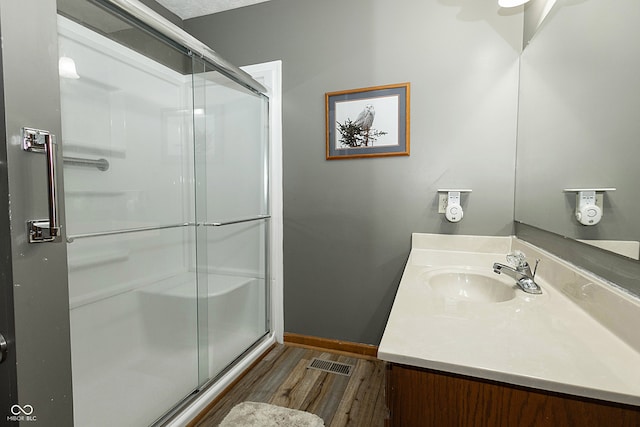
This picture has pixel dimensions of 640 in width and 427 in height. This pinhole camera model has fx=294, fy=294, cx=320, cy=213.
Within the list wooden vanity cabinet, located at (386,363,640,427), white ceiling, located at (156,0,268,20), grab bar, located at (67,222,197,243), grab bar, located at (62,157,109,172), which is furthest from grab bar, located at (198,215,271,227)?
white ceiling, located at (156,0,268,20)

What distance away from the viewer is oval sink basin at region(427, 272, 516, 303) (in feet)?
4.15

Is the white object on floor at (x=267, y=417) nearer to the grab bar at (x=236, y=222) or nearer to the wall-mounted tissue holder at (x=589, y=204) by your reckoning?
the grab bar at (x=236, y=222)

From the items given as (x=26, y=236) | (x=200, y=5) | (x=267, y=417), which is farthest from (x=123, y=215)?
(x=200, y=5)

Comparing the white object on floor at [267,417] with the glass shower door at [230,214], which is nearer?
the white object on floor at [267,417]

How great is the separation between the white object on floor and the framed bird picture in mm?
1479

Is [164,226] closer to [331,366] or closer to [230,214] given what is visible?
[230,214]

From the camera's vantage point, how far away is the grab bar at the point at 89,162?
55.1 inches

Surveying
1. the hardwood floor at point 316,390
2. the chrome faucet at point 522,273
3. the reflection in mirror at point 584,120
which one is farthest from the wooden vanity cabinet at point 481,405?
the hardwood floor at point 316,390

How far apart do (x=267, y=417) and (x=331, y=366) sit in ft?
1.82

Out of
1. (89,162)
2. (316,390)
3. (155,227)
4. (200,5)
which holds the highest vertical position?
(200,5)

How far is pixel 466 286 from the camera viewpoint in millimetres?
1346

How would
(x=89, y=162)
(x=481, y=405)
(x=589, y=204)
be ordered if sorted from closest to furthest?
1. (x=481, y=405)
2. (x=589, y=204)
3. (x=89, y=162)

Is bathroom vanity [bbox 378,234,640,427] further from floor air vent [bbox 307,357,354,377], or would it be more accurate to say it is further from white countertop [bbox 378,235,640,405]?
floor air vent [bbox 307,357,354,377]

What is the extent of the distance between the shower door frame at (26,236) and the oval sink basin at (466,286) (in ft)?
4.23
